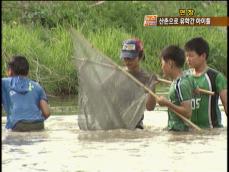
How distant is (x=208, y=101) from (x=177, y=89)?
0.39 metres

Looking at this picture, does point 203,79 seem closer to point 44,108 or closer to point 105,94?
point 105,94

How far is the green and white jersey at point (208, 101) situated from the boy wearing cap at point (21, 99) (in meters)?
1.83

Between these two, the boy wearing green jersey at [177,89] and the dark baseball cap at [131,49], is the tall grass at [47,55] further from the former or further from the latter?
the boy wearing green jersey at [177,89]

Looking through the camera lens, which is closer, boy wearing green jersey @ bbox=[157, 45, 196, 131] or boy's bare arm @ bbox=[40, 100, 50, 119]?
boy wearing green jersey @ bbox=[157, 45, 196, 131]

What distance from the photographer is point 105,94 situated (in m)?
9.84

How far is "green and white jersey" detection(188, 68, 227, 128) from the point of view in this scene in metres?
9.07

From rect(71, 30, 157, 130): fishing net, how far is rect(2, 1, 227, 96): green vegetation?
412cm

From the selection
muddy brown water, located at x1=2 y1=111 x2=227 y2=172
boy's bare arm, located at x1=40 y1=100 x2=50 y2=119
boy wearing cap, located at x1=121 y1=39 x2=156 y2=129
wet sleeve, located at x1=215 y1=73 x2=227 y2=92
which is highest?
boy wearing cap, located at x1=121 y1=39 x2=156 y2=129

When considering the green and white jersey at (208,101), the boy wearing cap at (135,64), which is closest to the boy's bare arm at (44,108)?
the boy wearing cap at (135,64)

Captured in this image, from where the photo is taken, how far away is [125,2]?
20.7 m

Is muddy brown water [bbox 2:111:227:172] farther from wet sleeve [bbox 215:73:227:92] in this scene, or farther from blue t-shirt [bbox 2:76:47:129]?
wet sleeve [bbox 215:73:227:92]

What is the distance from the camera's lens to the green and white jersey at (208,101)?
9.07 meters

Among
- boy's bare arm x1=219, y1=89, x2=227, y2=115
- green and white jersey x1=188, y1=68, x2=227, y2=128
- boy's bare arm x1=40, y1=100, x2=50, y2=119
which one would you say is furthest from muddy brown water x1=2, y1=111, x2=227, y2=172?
boy's bare arm x1=219, y1=89, x2=227, y2=115

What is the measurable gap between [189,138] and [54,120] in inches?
108
